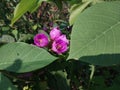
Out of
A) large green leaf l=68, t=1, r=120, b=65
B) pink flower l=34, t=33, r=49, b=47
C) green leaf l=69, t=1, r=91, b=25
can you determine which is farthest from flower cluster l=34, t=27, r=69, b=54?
large green leaf l=68, t=1, r=120, b=65

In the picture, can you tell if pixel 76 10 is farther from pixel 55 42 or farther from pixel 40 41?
pixel 55 42

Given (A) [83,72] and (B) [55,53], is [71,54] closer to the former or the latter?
(B) [55,53]

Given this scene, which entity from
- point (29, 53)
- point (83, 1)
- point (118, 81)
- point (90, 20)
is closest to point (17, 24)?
point (118, 81)

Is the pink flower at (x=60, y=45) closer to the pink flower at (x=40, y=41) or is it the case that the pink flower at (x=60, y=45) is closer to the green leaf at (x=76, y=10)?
the pink flower at (x=40, y=41)

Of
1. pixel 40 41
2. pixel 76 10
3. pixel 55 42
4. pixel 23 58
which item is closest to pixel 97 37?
pixel 23 58

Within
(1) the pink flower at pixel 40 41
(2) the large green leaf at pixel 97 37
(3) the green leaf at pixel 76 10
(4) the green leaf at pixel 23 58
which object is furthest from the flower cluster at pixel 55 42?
(2) the large green leaf at pixel 97 37

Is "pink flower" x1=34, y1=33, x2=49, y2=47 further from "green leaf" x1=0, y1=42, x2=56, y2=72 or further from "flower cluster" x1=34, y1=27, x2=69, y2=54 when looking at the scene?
"green leaf" x1=0, y1=42, x2=56, y2=72
